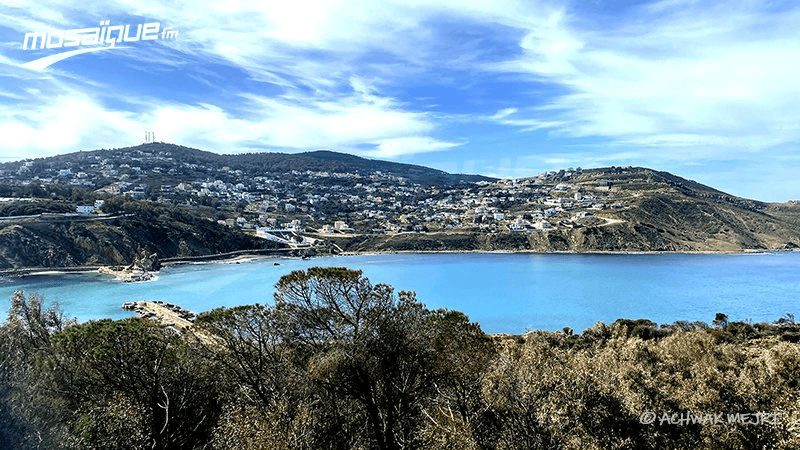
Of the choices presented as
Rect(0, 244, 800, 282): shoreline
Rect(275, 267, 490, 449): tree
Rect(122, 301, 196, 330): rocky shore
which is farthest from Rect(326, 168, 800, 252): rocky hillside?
Rect(275, 267, 490, 449): tree

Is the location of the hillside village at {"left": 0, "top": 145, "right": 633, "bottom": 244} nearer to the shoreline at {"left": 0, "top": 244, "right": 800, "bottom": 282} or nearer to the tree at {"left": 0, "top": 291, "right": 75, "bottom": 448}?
the shoreline at {"left": 0, "top": 244, "right": 800, "bottom": 282}

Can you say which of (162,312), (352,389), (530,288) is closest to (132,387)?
(352,389)

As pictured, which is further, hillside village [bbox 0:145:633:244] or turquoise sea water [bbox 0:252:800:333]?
hillside village [bbox 0:145:633:244]

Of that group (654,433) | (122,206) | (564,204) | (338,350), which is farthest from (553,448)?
(564,204)

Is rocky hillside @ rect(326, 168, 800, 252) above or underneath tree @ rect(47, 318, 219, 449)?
above

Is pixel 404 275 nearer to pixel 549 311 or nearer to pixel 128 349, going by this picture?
pixel 549 311

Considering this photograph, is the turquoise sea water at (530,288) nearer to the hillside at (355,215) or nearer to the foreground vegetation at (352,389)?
the hillside at (355,215)

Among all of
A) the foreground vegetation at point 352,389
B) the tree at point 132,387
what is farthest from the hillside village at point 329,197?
the foreground vegetation at point 352,389
